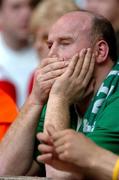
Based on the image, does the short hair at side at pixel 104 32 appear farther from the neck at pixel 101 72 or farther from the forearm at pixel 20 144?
the forearm at pixel 20 144

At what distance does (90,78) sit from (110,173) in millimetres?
841

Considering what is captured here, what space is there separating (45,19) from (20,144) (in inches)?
87.5

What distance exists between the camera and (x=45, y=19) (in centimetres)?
704

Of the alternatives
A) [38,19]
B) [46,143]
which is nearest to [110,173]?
[46,143]

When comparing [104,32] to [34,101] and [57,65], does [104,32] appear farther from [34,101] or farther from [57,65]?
[34,101]

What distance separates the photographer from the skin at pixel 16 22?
8258 millimetres

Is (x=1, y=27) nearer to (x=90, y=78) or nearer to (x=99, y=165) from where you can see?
(x=90, y=78)

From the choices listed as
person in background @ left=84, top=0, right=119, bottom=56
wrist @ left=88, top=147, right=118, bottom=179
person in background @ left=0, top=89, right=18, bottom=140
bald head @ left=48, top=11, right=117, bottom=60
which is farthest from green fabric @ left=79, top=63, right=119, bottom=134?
person in background @ left=84, top=0, right=119, bottom=56

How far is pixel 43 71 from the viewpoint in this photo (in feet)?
16.2

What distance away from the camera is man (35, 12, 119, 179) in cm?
464

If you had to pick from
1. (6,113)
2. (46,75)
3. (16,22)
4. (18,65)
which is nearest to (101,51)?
(46,75)

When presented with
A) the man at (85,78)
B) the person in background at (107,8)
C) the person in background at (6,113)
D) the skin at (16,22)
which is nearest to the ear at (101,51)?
the man at (85,78)

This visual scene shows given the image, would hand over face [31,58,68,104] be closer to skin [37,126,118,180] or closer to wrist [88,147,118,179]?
skin [37,126,118,180]

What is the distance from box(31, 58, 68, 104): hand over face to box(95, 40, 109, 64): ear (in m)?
0.18
